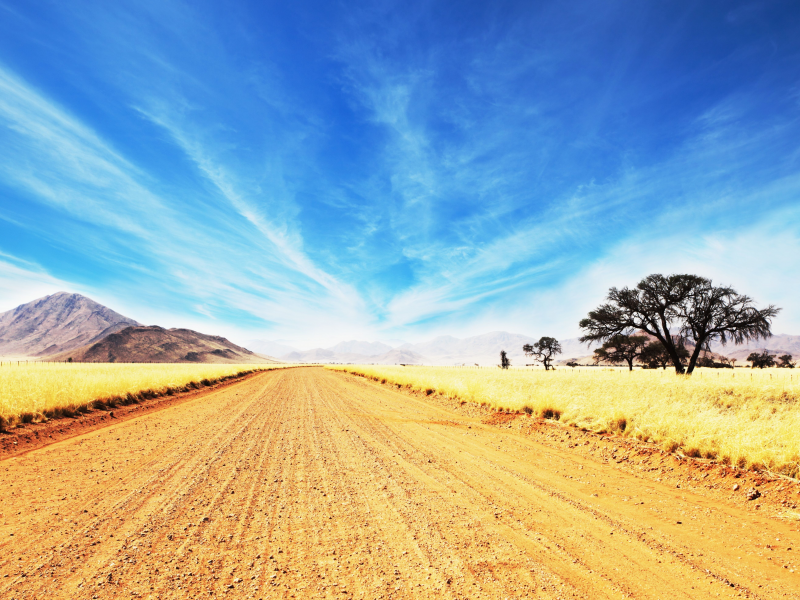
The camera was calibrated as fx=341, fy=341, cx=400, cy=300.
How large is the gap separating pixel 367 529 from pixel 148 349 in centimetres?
19854

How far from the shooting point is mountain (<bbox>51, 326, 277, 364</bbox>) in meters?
150

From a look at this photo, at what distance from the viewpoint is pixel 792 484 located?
516 cm

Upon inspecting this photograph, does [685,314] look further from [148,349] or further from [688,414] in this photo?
[148,349]

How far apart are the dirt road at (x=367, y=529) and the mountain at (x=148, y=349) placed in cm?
17651

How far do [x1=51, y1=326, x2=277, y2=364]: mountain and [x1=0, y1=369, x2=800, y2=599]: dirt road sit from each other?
176514mm

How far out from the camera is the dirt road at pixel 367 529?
3.05 meters

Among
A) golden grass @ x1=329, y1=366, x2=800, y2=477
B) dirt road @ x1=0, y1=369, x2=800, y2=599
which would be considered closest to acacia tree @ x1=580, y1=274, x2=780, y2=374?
golden grass @ x1=329, y1=366, x2=800, y2=477

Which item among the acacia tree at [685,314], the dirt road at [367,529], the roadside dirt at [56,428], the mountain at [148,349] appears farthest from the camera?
the mountain at [148,349]

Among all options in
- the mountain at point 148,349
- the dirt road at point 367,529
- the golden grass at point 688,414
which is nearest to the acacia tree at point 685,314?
the golden grass at point 688,414

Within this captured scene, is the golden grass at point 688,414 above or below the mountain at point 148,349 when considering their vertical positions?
below

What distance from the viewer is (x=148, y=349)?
161750mm

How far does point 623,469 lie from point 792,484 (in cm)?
223

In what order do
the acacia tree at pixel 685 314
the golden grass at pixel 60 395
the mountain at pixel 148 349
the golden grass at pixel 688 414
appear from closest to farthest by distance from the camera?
the golden grass at pixel 688 414
the golden grass at pixel 60 395
the acacia tree at pixel 685 314
the mountain at pixel 148 349

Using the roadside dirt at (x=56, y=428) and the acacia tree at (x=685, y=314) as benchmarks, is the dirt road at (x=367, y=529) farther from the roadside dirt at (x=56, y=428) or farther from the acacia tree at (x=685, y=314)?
the acacia tree at (x=685, y=314)
